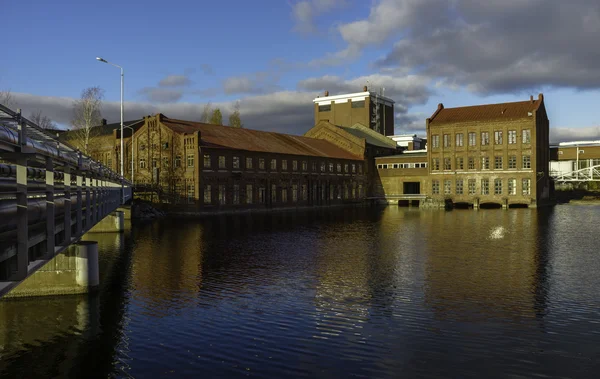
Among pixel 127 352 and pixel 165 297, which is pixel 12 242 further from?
pixel 165 297

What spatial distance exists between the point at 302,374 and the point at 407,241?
73.4 feet

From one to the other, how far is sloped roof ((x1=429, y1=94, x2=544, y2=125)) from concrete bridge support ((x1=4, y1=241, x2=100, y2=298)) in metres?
73.4

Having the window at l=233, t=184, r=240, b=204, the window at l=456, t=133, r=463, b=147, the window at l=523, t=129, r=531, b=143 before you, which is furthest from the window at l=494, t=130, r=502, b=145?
the window at l=233, t=184, r=240, b=204

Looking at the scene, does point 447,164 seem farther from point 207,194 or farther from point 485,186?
point 207,194

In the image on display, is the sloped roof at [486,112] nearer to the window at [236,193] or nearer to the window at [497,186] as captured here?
the window at [497,186]

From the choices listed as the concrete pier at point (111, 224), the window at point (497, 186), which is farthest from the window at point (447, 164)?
the concrete pier at point (111, 224)

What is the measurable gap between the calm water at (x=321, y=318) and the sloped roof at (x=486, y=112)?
185 ft

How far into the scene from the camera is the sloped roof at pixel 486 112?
76438 millimetres

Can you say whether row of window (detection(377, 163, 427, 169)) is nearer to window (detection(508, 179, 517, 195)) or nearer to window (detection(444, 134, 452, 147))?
window (detection(444, 134, 452, 147))

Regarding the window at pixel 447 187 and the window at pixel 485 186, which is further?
the window at pixel 447 187

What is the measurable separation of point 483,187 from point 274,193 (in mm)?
34749

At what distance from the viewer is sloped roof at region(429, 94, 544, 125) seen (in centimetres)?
7644

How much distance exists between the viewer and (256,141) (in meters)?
70.1

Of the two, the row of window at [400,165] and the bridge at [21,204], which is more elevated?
the row of window at [400,165]
